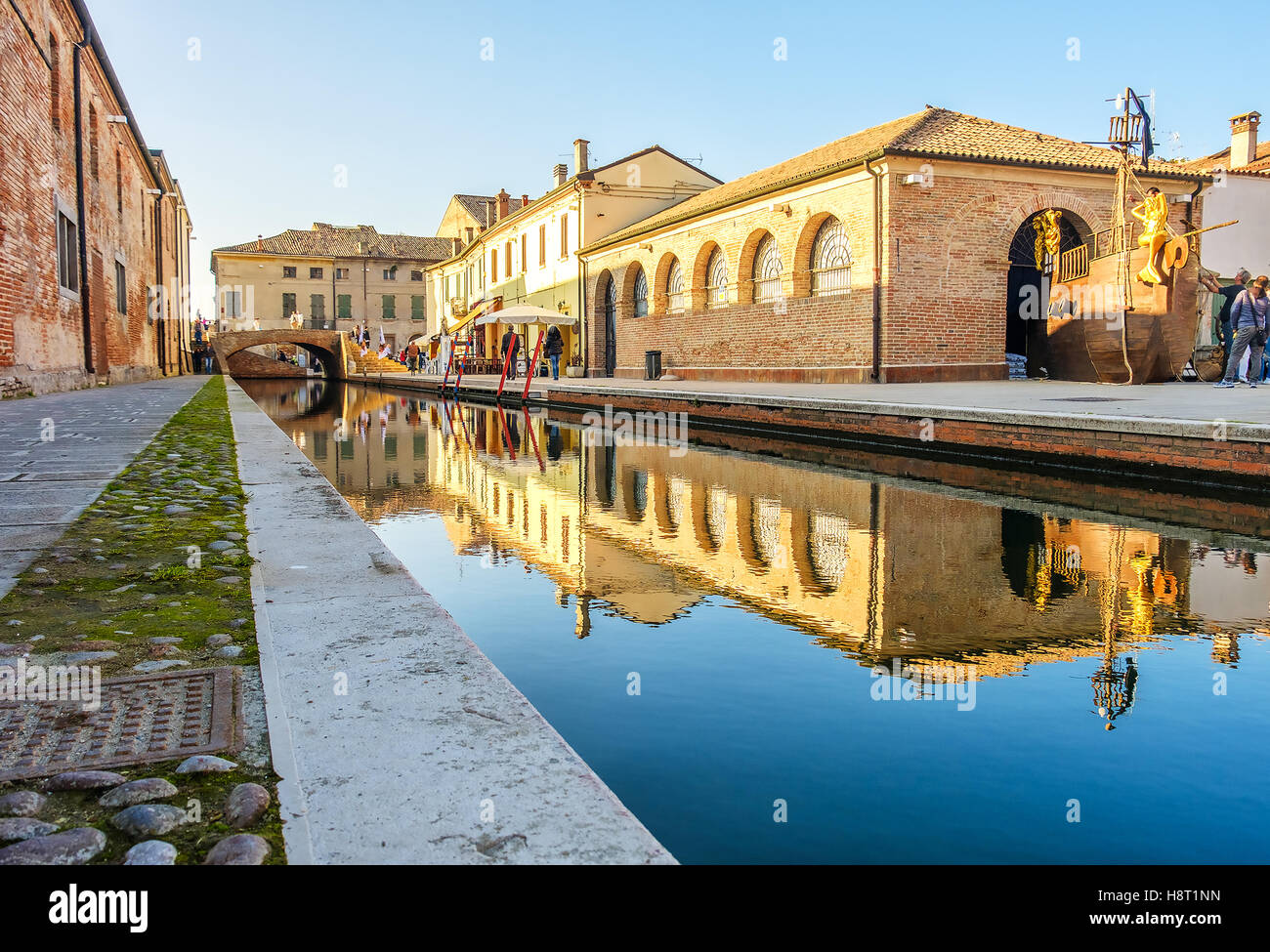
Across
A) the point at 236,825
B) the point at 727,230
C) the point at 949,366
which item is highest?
the point at 727,230

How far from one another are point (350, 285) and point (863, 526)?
67.2 m

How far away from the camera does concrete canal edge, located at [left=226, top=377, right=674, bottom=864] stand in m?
1.62

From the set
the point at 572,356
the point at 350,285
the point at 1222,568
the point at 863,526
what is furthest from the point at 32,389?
the point at 350,285

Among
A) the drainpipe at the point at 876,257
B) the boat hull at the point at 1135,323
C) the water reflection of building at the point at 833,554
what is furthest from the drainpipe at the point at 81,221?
the boat hull at the point at 1135,323

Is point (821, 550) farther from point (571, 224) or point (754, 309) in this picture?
point (571, 224)

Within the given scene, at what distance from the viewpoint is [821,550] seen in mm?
5324

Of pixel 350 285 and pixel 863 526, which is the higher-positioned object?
pixel 350 285

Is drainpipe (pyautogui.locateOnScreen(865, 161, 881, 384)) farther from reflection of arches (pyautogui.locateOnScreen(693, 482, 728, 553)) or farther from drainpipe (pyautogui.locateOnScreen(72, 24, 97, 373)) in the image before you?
drainpipe (pyautogui.locateOnScreen(72, 24, 97, 373))

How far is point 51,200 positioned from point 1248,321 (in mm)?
18576

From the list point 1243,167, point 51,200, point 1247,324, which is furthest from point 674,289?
point 1243,167

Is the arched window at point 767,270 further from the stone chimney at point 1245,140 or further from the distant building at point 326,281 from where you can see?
the distant building at point 326,281

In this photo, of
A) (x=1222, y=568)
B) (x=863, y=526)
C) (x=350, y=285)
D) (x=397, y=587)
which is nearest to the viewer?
(x=397, y=587)
